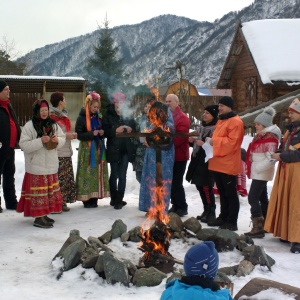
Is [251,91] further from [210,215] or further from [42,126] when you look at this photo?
[42,126]

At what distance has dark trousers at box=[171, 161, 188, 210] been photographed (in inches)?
261

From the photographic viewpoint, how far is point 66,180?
22.6 ft

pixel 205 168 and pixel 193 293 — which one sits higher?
pixel 205 168

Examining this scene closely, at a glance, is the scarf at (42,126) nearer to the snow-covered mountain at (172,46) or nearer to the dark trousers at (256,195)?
the dark trousers at (256,195)

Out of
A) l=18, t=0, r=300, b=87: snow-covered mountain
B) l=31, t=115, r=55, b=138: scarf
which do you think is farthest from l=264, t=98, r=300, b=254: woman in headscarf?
l=18, t=0, r=300, b=87: snow-covered mountain

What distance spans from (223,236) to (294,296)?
182 cm

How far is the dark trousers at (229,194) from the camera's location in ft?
19.0

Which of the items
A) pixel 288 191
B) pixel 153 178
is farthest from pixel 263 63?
pixel 288 191

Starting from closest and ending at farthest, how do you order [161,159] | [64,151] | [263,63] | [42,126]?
[161,159] < [42,126] < [64,151] < [263,63]

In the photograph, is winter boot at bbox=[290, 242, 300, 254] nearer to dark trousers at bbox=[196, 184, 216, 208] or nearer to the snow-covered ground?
the snow-covered ground

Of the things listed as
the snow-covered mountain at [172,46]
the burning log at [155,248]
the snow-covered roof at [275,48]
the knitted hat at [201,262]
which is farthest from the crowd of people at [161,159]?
the snow-covered mountain at [172,46]

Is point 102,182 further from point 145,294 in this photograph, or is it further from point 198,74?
point 198,74

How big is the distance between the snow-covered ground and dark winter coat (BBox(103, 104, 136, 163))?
91cm

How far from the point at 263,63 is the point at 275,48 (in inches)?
42.9
